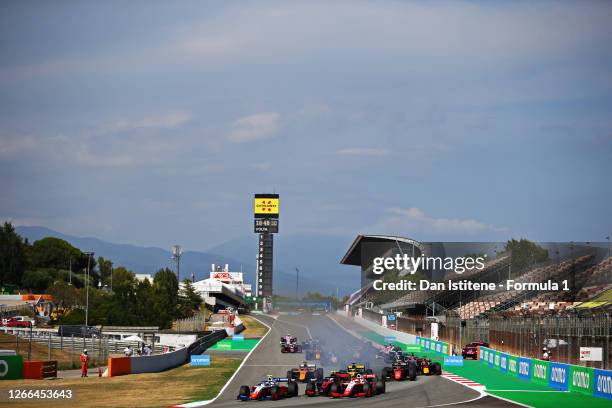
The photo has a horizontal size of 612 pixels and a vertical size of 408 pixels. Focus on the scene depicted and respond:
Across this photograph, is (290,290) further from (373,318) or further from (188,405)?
(188,405)

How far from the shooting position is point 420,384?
145ft

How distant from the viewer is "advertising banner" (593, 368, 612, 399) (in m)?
36.9

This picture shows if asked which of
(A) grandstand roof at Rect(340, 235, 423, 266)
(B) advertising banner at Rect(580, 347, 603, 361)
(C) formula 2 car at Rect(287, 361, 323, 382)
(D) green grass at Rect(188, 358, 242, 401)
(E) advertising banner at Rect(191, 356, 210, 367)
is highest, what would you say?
(A) grandstand roof at Rect(340, 235, 423, 266)

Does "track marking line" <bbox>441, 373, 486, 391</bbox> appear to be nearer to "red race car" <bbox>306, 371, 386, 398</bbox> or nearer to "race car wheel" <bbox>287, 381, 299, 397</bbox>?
"red race car" <bbox>306, 371, 386, 398</bbox>

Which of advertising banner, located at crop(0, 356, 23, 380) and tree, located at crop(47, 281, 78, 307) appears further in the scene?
tree, located at crop(47, 281, 78, 307)

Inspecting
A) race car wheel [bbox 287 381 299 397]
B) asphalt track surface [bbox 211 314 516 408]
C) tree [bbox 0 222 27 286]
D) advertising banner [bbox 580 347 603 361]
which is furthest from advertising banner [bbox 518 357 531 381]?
tree [bbox 0 222 27 286]

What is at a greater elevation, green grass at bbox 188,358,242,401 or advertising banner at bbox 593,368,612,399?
advertising banner at bbox 593,368,612,399

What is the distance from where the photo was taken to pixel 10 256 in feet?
627

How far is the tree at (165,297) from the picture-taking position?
387ft

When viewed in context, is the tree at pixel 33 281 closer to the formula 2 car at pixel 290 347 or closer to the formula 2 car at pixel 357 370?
the formula 2 car at pixel 290 347

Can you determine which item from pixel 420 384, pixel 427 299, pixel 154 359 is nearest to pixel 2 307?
pixel 427 299

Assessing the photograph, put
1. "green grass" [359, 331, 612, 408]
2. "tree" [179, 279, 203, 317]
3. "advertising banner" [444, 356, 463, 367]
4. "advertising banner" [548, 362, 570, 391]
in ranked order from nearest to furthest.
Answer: "green grass" [359, 331, 612, 408] → "advertising banner" [548, 362, 570, 391] → "advertising banner" [444, 356, 463, 367] → "tree" [179, 279, 203, 317]

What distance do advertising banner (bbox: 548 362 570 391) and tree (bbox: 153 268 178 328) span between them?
79.5 m

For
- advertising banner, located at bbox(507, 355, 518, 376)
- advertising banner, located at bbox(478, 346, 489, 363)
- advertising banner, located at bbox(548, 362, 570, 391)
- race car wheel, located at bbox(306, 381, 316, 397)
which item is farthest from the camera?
advertising banner, located at bbox(478, 346, 489, 363)
